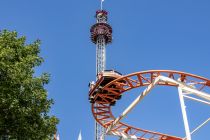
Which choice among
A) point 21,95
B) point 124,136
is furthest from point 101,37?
point 21,95

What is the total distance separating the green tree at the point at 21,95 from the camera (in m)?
18.0

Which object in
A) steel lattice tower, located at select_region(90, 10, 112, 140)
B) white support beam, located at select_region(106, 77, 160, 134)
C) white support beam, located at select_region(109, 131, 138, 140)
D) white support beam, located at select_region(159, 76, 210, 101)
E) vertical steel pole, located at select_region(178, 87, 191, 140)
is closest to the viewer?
vertical steel pole, located at select_region(178, 87, 191, 140)

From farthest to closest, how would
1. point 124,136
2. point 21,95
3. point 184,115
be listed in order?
point 124,136 < point 184,115 < point 21,95

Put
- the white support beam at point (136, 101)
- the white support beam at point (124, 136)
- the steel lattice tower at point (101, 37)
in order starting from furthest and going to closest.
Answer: the steel lattice tower at point (101, 37)
the white support beam at point (124, 136)
the white support beam at point (136, 101)

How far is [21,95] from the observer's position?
18500 mm

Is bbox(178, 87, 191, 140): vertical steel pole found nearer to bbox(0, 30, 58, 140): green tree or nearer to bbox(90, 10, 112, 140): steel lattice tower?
bbox(0, 30, 58, 140): green tree

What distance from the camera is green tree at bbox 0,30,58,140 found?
1800 cm

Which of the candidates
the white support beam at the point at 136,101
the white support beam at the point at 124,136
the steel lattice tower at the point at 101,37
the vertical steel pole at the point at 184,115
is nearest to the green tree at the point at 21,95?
the vertical steel pole at the point at 184,115

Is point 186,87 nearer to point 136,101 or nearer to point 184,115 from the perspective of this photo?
point 184,115

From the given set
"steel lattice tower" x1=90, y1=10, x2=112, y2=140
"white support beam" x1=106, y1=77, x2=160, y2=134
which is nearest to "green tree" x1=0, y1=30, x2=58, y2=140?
"white support beam" x1=106, y1=77, x2=160, y2=134

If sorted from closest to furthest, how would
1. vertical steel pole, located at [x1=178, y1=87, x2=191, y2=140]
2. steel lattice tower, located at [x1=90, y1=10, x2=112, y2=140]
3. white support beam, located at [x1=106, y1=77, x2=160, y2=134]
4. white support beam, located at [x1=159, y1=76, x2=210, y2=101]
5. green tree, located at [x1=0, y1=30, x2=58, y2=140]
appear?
green tree, located at [x1=0, y1=30, x2=58, y2=140]
vertical steel pole, located at [x1=178, y1=87, x2=191, y2=140]
white support beam, located at [x1=159, y1=76, x2=210, y2=101]
white support beam, located at [x1=106, y1=77, x2=160, y2=134]
steel lattice tower, located at [x1=90, y1=10, x2=112, y2=140]

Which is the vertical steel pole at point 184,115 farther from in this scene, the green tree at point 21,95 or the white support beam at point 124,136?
the green tree at point 21,95

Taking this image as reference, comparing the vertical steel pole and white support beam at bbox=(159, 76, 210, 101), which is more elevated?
white support beam at bbox=(159, 76, 210, 101)

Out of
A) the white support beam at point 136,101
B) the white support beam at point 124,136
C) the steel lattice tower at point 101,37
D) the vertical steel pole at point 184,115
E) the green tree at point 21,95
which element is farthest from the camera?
the steel lattice tower at point 101,37
